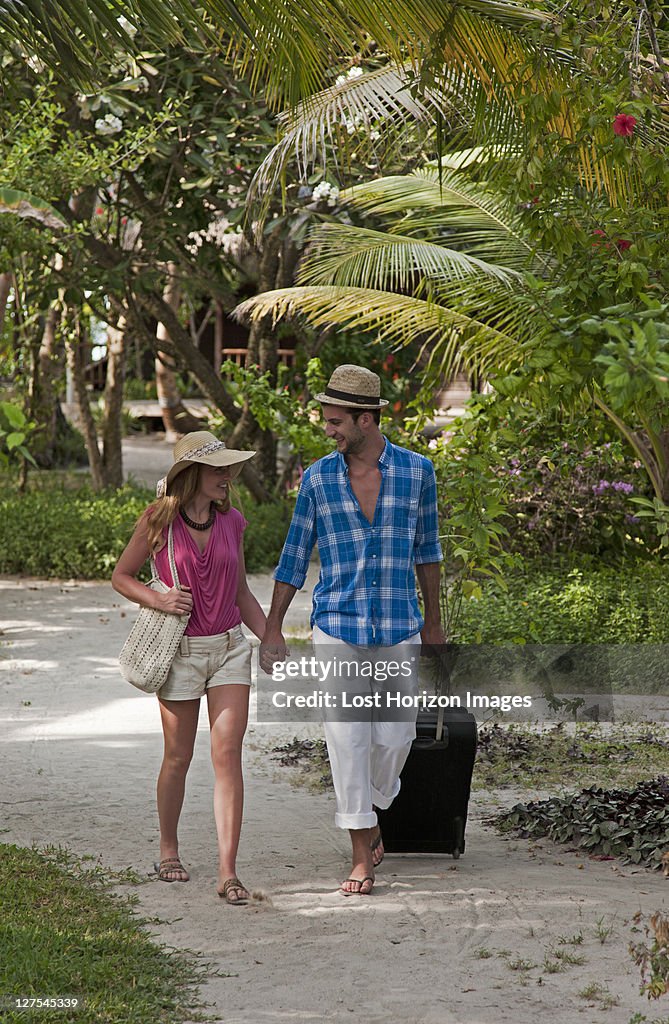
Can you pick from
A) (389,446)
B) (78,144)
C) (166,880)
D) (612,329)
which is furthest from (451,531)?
(78,144)

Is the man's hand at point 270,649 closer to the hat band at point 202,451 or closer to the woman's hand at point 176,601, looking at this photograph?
the woman's hand at point 176,601

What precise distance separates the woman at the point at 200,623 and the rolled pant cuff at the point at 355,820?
0.35 metres

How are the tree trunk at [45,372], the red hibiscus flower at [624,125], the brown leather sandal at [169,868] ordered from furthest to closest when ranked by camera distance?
the tree trunk at [45,372], the brown leather sandal at [169,868], the red hibiscus flower at [624,125]

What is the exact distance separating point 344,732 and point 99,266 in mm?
8498

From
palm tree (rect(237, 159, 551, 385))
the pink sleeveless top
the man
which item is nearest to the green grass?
the man

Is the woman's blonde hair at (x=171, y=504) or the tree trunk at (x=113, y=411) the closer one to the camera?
the woman's blonde hair at (x=171, y=504)

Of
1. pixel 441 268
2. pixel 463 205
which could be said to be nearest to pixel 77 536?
pixel 463 205

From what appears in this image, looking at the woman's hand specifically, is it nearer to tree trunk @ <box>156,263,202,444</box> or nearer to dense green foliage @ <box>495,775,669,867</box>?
dense green foliage @ <box>495,775,669,867</box>

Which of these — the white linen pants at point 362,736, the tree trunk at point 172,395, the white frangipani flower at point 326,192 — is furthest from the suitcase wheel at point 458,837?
the tree trunk at point 172,395

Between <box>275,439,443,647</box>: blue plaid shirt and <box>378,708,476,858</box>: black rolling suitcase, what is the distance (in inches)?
21.1

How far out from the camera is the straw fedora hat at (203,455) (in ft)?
14.5

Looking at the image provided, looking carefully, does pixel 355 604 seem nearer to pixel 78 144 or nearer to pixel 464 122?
pixel 464 122

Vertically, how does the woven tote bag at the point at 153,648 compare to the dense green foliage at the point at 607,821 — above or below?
above

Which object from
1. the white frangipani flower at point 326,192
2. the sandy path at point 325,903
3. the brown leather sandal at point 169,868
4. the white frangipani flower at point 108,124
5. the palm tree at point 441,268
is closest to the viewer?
the sandy path at point 325,903
